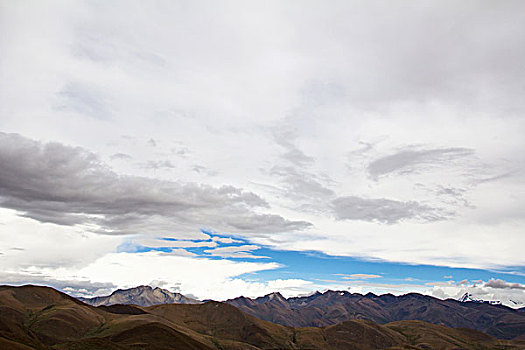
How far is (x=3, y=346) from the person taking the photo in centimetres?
18838

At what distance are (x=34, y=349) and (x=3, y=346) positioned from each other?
47.9ft

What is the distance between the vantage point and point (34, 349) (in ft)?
652
